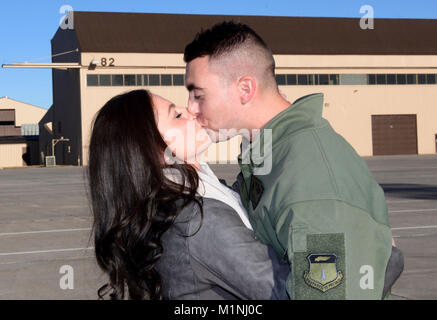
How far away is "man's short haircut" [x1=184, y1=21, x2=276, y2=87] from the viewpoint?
253cm

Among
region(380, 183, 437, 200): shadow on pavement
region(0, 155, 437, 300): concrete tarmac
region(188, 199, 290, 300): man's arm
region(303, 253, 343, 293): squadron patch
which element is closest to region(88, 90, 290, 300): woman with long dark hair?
region(188, 199, 290, 300): man's arm

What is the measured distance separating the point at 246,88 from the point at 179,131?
33 cm

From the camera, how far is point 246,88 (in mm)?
2541

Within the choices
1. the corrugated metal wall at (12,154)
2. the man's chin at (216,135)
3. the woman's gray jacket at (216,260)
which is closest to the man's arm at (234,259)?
the woman's gray jacket at (216,260)

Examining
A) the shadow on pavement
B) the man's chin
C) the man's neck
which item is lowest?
the shadow on pavement

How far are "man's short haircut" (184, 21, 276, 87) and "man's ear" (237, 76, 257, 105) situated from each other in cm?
8

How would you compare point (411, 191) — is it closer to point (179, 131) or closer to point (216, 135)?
point (216, 135)

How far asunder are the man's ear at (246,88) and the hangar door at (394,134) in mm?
60591

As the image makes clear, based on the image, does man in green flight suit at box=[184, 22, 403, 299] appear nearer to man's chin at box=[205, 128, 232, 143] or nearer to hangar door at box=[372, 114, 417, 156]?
man's chin at box=[205, 128, 232, 143]

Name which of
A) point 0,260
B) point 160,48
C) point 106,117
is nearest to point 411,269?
point 0,260

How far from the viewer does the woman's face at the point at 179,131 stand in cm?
255

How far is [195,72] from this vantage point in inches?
99.6
